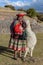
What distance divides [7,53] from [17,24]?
216 cm

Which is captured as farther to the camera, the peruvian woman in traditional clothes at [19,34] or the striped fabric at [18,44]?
the striped fabric at [18,44]

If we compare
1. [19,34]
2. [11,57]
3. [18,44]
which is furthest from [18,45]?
[11,57]

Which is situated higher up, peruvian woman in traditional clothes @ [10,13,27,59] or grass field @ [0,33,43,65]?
peruvian woman in traditional clothes @ [10,13,27,59]

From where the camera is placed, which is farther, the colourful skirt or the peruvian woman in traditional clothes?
the colourful skirt

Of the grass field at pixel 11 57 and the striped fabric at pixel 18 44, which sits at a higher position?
the striped fabric at pixel 18 44

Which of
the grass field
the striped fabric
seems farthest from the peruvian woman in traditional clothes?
the grass field

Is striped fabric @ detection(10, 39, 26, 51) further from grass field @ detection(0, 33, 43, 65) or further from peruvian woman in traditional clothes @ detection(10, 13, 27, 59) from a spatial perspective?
grass field @ detection(0, 33, 43, 65)

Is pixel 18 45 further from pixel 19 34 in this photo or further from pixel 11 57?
pixel 11 57

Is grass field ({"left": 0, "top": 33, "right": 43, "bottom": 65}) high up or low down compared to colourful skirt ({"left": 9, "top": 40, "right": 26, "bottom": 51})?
down

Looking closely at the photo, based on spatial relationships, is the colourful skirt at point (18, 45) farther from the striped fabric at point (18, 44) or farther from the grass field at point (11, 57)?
the grass field at point (11, 57)

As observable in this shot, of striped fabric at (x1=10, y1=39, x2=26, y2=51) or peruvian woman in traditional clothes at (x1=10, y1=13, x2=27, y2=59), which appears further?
striped fabric at (x1=10, y1=39, x2=26, y2=51)

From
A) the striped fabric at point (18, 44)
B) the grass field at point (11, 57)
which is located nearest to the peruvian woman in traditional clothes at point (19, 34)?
the striped fabric at point (18, 44)

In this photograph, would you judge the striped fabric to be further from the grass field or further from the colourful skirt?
the grass field

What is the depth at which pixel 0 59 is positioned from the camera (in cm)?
1230
